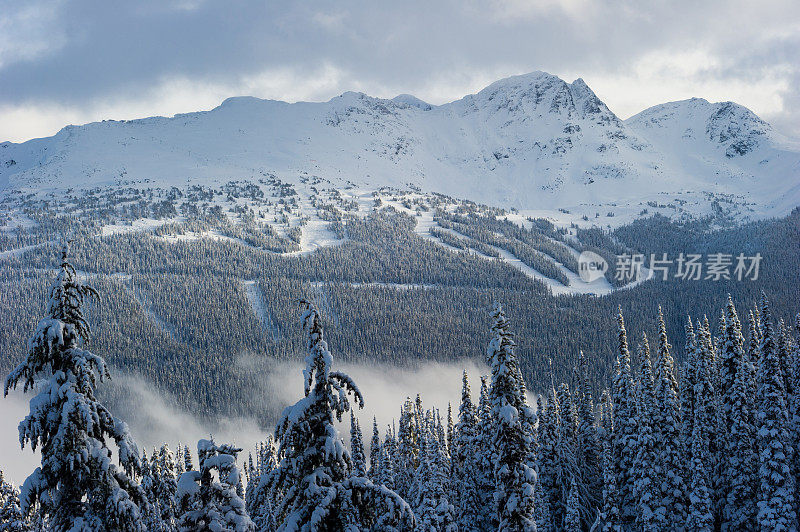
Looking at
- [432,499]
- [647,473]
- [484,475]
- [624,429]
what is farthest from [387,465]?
[647,473]

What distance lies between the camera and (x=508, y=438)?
68.3 feet

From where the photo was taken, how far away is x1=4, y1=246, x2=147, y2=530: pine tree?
13.0m

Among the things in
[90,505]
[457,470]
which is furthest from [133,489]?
[457,470]

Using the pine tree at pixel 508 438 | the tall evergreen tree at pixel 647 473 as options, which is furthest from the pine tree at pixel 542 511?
the pine tree at pixel 508 438

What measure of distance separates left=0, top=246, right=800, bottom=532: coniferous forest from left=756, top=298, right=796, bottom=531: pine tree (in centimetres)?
11

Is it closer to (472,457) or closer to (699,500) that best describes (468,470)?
(472,457)

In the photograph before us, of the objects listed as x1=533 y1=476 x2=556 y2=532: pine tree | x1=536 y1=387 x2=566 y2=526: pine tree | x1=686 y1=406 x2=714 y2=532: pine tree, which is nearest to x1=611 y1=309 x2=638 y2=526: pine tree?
x1=686 y1=406 x2=714 y2=532: pine tree

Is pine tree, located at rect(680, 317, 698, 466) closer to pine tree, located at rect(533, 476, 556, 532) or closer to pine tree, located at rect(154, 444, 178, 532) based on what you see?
pine tree, located at rect(533, 476, 556, 532)

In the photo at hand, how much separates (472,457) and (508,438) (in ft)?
68.0

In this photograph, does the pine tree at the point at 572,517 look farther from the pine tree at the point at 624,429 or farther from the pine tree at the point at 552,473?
the pine tree at the point at 552,473

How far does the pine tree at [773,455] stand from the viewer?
37094 mm

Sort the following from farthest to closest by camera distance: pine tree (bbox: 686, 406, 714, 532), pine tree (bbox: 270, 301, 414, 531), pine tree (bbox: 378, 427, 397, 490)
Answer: pine tree (bbox: 378, 427, 397, 490), pine tree (bbox: 686, 406, 714, 532), pine tree (bbox: 270, 301, 414, 531)

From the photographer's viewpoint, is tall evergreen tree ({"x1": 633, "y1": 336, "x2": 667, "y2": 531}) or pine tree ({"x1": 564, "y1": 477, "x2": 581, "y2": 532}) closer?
pine tree ({"x1": 564, "y1": 477, "x2": 581, "y2": 532})

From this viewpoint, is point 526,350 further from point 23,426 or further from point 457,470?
point 23,426
